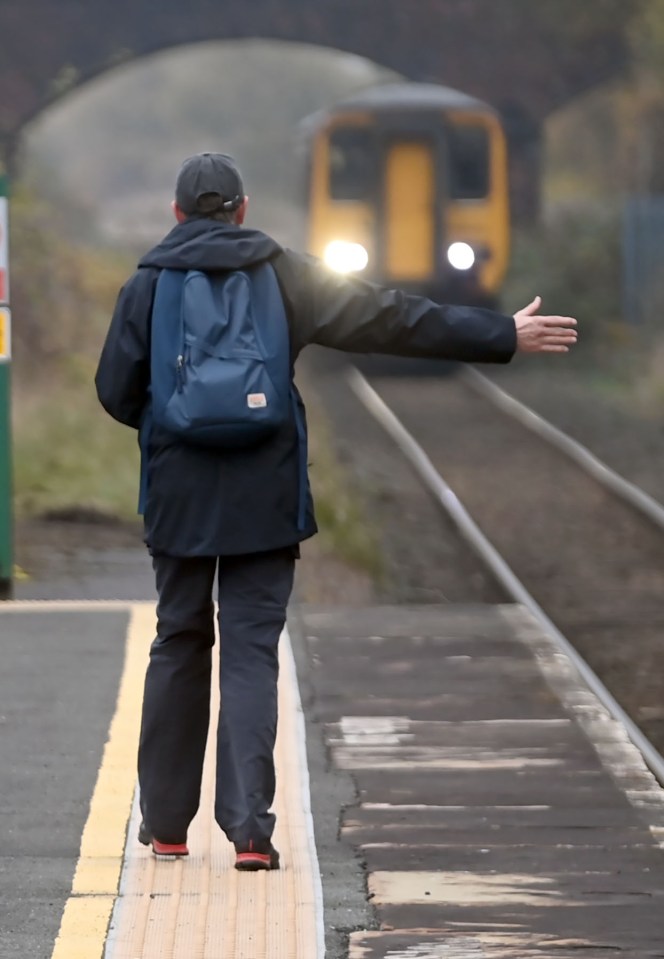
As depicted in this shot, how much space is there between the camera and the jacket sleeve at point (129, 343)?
450 centimetres

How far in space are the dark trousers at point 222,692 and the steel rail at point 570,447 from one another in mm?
7246

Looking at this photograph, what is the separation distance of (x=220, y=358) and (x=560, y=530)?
26.1ft

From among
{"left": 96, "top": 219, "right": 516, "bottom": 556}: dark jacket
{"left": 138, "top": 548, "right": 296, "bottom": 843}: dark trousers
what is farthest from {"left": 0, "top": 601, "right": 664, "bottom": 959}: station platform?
{"left": 96, "top": 219, "right": 516, "bottom": 556}: dark jacket

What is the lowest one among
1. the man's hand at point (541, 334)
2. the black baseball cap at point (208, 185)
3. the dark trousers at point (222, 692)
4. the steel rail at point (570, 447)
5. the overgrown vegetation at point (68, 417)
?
the steel rail at point (570, 447)

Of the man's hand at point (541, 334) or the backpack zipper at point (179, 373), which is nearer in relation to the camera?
the backpack zipper at point (179, 373)

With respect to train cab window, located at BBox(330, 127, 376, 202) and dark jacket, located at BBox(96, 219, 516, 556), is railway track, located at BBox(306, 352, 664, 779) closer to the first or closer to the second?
dark jacket, located at BBox(96, 219, 516, 556)

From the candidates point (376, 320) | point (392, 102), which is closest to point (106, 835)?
point (376, 320)

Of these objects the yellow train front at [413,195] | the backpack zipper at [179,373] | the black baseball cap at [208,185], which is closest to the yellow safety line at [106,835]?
the backpack zipper at [179,373]

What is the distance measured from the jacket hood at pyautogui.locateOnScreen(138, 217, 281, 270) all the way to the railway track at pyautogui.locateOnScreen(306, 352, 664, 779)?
1.96 m

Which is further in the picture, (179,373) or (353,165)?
(353,165)

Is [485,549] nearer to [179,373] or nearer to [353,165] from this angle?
[179,373]

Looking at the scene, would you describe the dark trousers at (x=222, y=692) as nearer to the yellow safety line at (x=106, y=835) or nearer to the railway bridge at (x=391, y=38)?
the yellow safety line at (x=106, y=835)

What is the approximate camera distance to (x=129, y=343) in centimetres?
452

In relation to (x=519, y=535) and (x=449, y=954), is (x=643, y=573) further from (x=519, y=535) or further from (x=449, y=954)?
(x=449, y=954)
